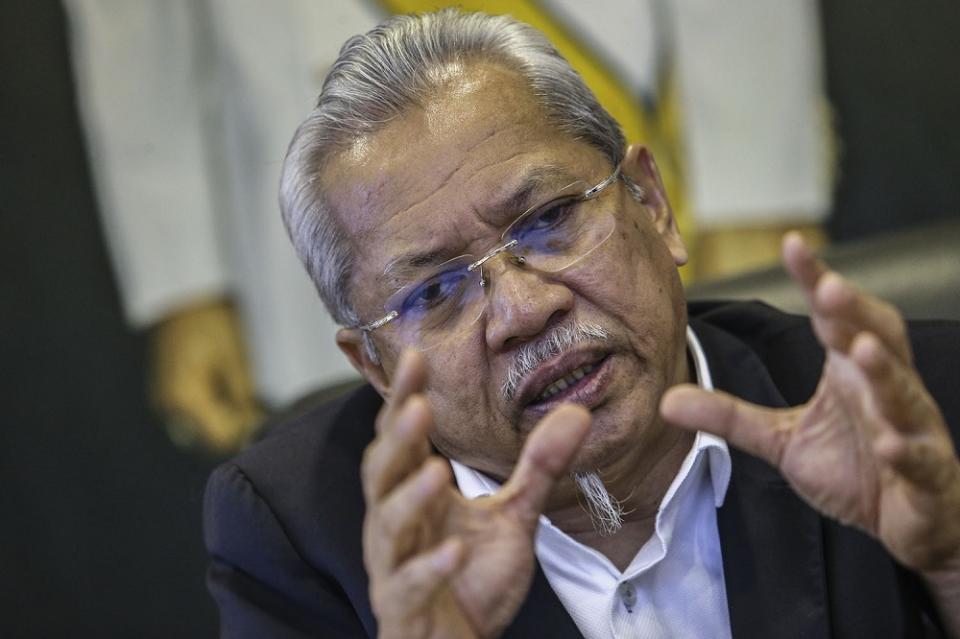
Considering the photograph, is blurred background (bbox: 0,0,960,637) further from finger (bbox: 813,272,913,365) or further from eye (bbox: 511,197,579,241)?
finger (bbox: 813,272,913,365)

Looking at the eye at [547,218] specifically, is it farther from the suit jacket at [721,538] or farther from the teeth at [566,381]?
the suit jacket at [721,538]

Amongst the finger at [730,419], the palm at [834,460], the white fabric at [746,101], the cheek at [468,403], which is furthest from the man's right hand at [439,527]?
the white fabric at [746,101]

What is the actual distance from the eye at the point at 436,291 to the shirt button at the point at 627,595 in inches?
20.1

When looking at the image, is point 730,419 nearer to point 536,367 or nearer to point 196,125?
point 536,367

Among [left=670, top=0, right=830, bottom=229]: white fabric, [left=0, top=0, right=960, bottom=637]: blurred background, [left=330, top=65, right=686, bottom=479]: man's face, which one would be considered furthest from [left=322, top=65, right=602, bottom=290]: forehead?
[left=670, top=0, right=830, bottom=229]: white fabric

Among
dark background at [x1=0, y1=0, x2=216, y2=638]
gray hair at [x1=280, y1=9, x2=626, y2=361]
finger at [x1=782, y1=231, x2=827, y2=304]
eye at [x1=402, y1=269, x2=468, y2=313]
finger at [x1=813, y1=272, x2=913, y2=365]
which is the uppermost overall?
gray hair at [x1=280, y1=9, x2=626, y2=361]

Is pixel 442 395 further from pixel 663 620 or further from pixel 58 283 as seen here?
pixel 58 283

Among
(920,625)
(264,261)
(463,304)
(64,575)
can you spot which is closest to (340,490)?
(463,304)

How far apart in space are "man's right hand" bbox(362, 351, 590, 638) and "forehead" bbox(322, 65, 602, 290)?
0.47m

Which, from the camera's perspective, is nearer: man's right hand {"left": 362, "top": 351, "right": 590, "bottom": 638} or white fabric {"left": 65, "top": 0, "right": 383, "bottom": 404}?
man's right hand {"left": 362, "top": 351, "right": 590, "bottom": 638}

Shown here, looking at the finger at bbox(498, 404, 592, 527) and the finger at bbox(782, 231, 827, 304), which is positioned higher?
the finger at bbox(782, 231, 827, 304)

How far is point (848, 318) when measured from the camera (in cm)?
111

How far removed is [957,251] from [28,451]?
248 cm

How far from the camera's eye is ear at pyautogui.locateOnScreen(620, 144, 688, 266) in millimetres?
1799
